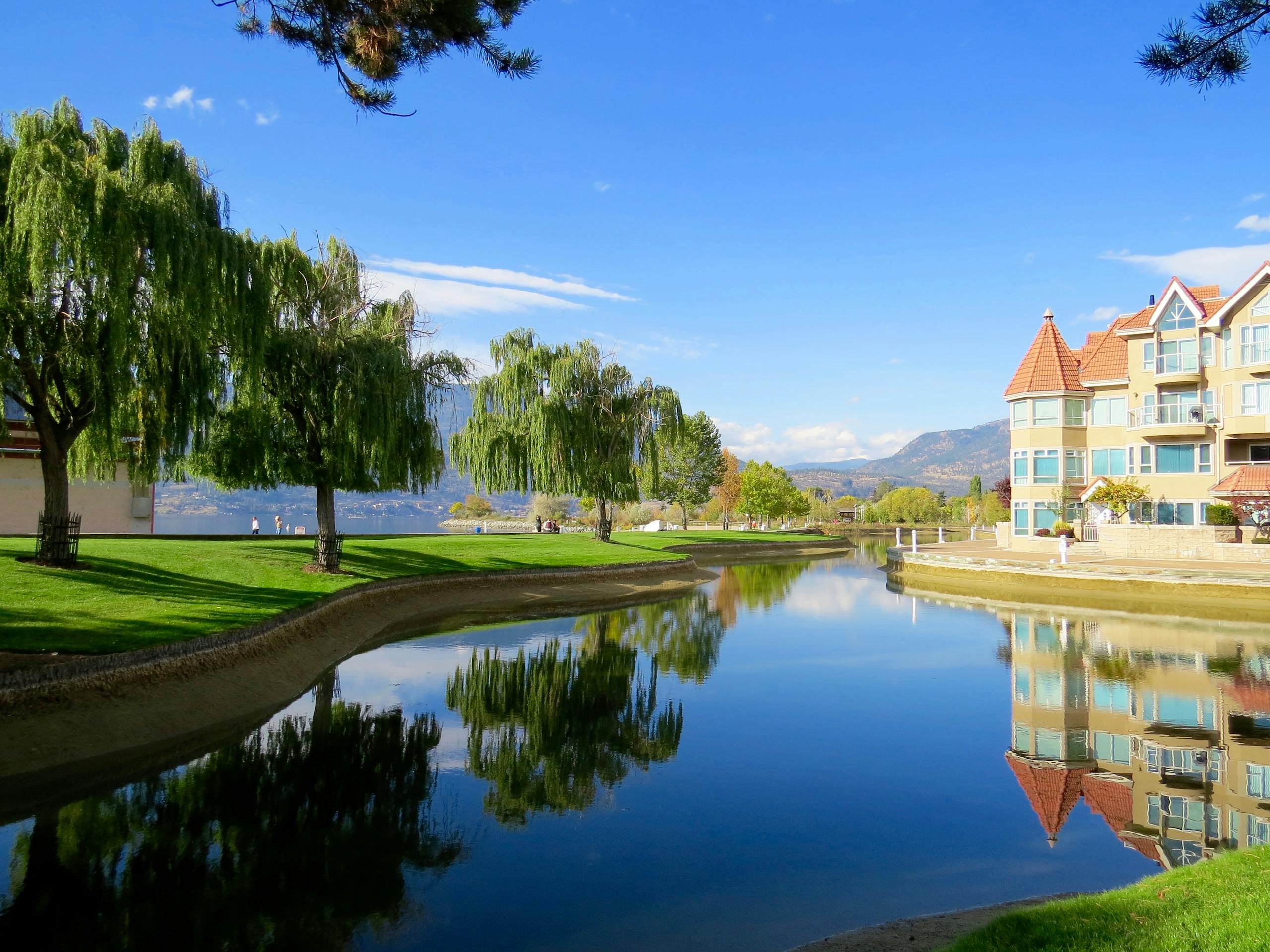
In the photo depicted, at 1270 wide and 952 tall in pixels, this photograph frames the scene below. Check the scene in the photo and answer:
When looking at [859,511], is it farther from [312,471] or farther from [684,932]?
[684,932]

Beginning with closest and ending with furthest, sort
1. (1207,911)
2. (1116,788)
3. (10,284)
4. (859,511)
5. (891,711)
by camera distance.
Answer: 1. (1207,911)
2. (1116,788)
3. (10,284)
4. (891,711)
5. (859,511)

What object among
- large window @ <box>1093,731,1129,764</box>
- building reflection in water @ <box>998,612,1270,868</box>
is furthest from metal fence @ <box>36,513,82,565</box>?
large window @ <box>1093,731,1129,764</box>

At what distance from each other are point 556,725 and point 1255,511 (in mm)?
33492

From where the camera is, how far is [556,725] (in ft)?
47.7

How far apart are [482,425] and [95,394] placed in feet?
83.1

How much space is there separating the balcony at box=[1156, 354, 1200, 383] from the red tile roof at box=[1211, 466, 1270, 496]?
5090 millimetres

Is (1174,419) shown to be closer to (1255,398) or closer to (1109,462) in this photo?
(1255,398)

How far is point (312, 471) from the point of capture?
23094mm

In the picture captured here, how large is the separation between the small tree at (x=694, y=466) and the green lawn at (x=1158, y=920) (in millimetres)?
64392

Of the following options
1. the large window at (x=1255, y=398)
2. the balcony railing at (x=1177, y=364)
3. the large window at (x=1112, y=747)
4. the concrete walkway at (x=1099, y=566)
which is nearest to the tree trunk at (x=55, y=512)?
the large window at (x=1112, y=747)

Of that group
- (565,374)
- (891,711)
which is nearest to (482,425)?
(565,374)

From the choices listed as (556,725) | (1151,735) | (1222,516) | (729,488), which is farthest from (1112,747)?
(729,488)

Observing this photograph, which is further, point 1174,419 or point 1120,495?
point 1174,419

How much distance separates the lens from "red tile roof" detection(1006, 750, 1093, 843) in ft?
33.8
